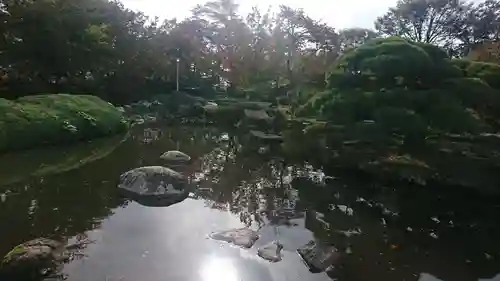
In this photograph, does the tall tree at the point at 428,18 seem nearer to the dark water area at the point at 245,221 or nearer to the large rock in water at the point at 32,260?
the dark water area at the point at 245,221

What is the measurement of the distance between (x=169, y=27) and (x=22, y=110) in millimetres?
14623

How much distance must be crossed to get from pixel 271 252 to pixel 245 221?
1.03 meters

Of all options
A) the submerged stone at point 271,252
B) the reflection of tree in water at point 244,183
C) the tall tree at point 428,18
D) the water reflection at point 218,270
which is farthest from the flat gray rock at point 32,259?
the tall tree at point 428,18

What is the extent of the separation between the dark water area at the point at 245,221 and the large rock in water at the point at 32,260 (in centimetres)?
19

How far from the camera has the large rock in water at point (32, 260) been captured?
371 cm

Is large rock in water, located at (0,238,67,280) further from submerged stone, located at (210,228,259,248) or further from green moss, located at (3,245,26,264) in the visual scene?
submerged stone, located at (210,228,259,248)

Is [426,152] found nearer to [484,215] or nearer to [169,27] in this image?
[484,215]

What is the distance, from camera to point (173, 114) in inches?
677

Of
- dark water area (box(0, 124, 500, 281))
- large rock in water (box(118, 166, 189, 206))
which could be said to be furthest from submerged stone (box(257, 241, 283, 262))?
large rock in water (box(118, 166, 189, 206))

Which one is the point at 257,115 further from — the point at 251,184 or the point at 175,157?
the point at 251,184

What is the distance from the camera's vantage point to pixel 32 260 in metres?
3.79

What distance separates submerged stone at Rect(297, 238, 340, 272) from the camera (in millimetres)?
4184

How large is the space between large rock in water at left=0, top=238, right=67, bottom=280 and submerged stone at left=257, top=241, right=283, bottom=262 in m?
1.97

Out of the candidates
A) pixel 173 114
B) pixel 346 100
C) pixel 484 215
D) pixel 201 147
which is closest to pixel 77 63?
pixel 173 114
